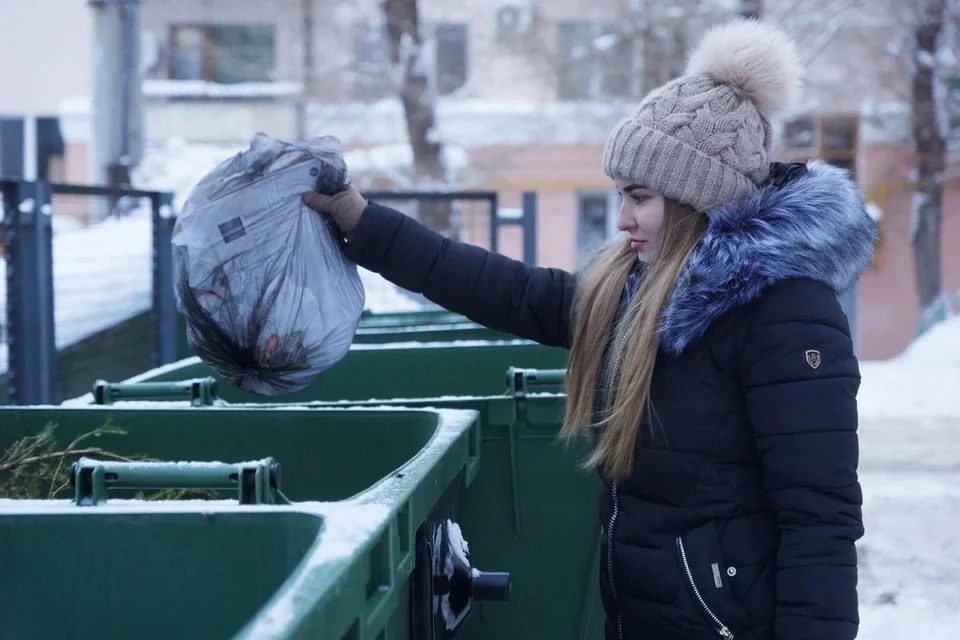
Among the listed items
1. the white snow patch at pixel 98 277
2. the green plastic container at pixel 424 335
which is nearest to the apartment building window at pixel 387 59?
the white snow patch at pixel 98 277

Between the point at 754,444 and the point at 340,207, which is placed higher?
the point at 340,207

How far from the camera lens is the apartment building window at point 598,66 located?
48.2 feet

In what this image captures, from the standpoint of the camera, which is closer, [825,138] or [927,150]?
[927,150]

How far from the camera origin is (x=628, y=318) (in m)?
1.96

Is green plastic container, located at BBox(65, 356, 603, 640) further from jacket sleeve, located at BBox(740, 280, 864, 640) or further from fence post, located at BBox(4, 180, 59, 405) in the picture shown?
fence post, located at BBox(4, 180, 59, 405)

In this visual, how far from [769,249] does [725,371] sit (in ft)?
0.70

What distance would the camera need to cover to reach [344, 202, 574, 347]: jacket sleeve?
7.35 feet

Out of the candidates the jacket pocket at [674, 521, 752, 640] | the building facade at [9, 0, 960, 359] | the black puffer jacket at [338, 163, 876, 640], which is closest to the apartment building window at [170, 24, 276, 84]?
the building facade at [9, 0, 960, 359]

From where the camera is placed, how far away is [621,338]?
6.39 ft

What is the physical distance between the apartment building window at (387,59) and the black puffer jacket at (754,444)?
10810mm

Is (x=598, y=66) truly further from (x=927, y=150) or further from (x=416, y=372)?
(x=416, y=372)

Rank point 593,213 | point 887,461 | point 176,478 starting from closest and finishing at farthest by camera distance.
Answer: point 176,478
point 887,461
point 593,213

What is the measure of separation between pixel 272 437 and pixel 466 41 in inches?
616

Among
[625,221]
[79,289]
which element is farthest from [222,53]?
[625,221]
